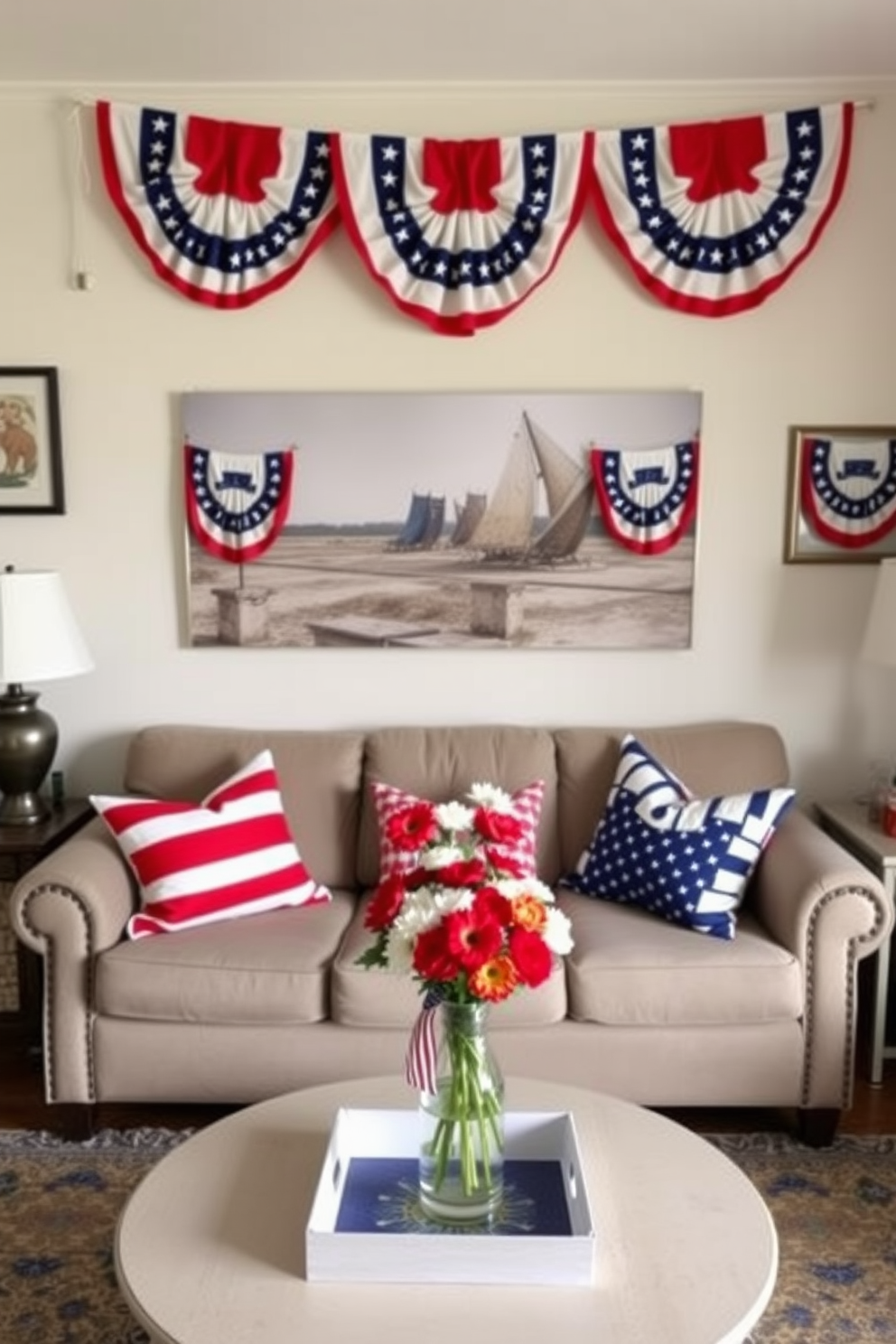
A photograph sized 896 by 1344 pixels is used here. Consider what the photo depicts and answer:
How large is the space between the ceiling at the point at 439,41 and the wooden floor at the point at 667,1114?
264 cm

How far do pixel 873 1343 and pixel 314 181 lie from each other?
3027 millimetres

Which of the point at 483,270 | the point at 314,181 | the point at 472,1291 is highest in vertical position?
the point at 314,181

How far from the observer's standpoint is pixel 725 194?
3.11 m

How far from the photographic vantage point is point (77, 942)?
8.48 ft

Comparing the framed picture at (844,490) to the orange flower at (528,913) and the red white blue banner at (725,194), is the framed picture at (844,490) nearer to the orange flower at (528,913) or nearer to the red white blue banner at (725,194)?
the red white blue banner at (725,194)

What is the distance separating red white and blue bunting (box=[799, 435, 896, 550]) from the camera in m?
3.25

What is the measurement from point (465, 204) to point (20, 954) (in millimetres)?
2363

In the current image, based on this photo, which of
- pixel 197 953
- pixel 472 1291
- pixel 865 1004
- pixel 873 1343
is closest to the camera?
pixel 472 1291

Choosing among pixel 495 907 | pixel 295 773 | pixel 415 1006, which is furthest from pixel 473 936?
pixel 295 773

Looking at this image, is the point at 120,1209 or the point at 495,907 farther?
the point at 120,1209

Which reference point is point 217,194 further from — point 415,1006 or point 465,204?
point 415,1006

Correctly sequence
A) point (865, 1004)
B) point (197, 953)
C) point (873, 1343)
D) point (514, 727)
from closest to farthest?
point (873, 1343)
point (197, 953)
point (865, 1004)
point (514, 727)

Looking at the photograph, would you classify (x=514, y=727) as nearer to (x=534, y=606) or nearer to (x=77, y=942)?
(x=534, y=606)

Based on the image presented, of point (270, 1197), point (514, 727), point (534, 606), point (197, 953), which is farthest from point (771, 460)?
point (270, 1197)
